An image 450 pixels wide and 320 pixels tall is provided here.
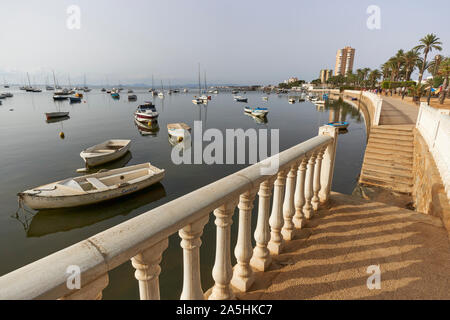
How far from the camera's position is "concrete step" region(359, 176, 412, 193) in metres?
12.0

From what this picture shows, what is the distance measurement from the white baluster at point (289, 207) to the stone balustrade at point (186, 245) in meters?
0.01

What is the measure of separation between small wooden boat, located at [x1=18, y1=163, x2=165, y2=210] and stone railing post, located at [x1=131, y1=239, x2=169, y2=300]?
14.3 meters

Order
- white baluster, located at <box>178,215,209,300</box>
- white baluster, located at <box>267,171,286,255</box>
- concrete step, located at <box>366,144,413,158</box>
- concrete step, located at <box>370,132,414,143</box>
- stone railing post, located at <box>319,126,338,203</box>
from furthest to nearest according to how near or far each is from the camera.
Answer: concrete step, located at <box>370,132,414,143</box>
concrete step, located at <box>366,144,413,158</box>
stone railing post, located at <box>319,126,338,203</box>
white baluster, located at <box>267,171,286,255</box>
white baluster, located at <box>178,215,209,300</box>

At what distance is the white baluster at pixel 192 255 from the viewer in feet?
5.74

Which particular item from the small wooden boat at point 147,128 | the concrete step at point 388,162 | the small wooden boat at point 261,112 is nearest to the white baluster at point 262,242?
the concrete step at point 388,162

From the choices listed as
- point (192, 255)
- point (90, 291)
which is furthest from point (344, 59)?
point (90, 291)

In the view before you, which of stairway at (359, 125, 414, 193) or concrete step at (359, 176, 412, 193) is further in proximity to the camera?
stairway at (359, 125, 414, 193)

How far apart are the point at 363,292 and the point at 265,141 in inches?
1214

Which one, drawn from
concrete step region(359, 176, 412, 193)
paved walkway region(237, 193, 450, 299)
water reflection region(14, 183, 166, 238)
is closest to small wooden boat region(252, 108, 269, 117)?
concrete step region(359, 176, 412, 193)

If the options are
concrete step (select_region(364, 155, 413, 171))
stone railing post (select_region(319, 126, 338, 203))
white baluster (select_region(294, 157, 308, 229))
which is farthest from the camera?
concrete step (select_region(364, 155, 413, 171))

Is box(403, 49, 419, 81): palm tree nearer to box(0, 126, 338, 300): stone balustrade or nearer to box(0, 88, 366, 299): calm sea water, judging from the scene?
box(0, 88, 366, 299): calm sea water

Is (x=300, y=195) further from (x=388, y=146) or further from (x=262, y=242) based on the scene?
(x=388, y=146)

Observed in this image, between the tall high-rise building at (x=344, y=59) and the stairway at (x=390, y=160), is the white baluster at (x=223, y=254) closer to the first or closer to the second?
the stairway at (x=390, y=160)
